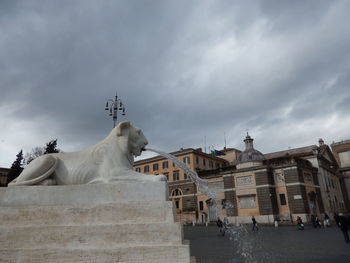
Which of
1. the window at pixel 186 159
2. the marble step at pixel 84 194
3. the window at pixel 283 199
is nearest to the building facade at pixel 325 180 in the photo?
the window at pixel 283 199

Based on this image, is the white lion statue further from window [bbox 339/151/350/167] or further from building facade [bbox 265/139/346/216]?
window [bbox 339/151/350/167]

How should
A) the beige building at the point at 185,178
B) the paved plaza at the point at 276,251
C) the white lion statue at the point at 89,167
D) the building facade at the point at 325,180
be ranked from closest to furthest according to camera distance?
1. the white lion statue at the point at 89,167
2. the paved plaza at the point at 276,251
3. the building facade at the point at 325,180
4. the beige building at the point at 185,178

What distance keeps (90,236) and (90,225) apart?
0.14 meters

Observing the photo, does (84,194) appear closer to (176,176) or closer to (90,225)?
(90,225)

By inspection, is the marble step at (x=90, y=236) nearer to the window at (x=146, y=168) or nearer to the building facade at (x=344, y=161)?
the window at (x=146, y=168)

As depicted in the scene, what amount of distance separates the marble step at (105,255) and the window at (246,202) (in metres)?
32.9

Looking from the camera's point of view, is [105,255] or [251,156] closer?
[105,255]

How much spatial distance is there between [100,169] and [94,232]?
1.09m

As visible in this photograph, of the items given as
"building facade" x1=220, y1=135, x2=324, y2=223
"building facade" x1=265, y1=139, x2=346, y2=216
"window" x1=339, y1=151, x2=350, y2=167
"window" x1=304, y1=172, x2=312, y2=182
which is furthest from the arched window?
"window" x1=339, y1=151, x2=350, y2=167

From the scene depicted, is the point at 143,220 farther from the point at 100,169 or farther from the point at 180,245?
the point at 100,169

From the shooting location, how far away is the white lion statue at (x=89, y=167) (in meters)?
4.09

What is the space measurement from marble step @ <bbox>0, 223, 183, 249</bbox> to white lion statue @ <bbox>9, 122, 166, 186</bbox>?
2.49ft

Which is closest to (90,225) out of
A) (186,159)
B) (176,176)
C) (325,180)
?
(186,159)

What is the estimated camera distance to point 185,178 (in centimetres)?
4531
